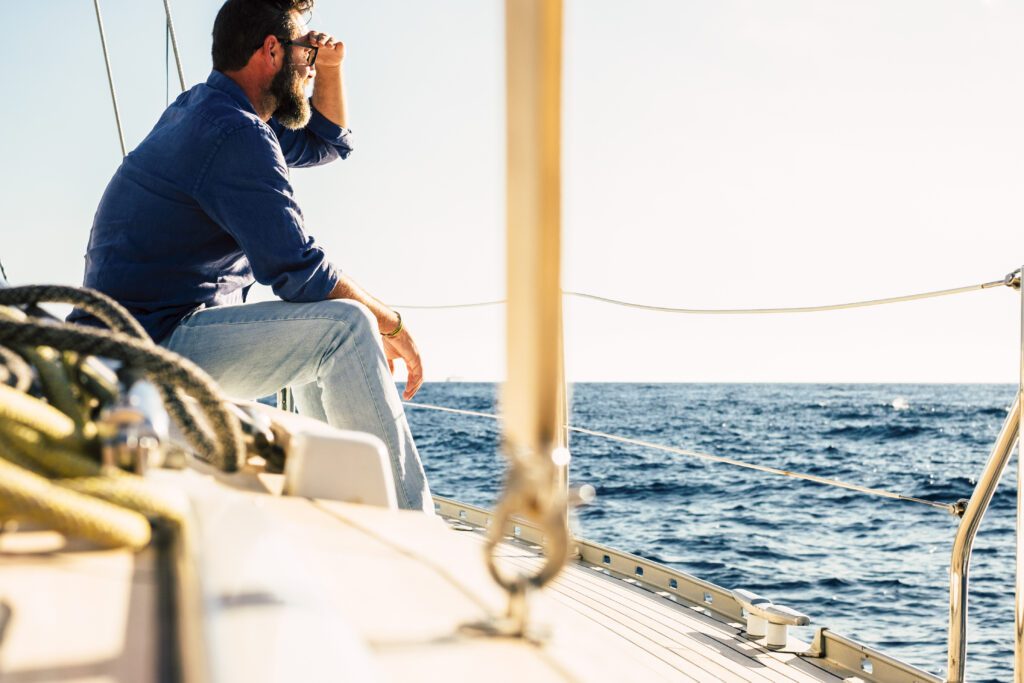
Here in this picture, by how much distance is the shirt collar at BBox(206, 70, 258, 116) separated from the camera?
1415 mm

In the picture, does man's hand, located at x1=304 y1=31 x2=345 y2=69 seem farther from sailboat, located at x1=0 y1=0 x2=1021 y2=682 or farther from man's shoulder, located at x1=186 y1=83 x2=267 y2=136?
sailboat, located at x1=0 y1=0 x2=1021 y2=682

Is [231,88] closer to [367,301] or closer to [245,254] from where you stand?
[245,254]

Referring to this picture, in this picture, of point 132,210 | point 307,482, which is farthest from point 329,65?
point 307,482

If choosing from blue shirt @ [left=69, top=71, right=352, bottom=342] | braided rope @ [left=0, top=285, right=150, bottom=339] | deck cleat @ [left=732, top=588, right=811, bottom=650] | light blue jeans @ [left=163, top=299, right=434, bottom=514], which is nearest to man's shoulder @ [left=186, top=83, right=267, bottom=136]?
blue shirt @ [left=69, top=71, right=352, bottom=342]

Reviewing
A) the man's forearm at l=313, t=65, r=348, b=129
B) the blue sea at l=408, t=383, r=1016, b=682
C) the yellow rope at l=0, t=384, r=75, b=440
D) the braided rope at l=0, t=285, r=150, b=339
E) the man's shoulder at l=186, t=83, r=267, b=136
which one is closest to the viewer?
the yellow rope at l=0, t=384, r=75, b=440

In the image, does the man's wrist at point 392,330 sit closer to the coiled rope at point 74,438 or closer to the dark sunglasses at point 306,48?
the dark sunglasses at point 306,48

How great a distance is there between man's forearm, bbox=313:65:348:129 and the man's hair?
10.7 inches

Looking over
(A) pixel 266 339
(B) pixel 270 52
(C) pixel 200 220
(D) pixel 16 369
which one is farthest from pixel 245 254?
(D) pixel 16 369

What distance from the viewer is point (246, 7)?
139 cm

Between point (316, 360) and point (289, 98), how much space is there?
19.6 inches

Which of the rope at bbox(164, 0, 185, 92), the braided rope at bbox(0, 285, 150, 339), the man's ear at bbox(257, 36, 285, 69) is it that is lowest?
the braided rope at bbox(0, 285, 150, 339)

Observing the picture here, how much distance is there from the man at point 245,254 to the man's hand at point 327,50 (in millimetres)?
12

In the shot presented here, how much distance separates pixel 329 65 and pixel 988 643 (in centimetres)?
609

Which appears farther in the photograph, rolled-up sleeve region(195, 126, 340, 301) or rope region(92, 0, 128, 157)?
rope region(92, 0, 128, 157)
